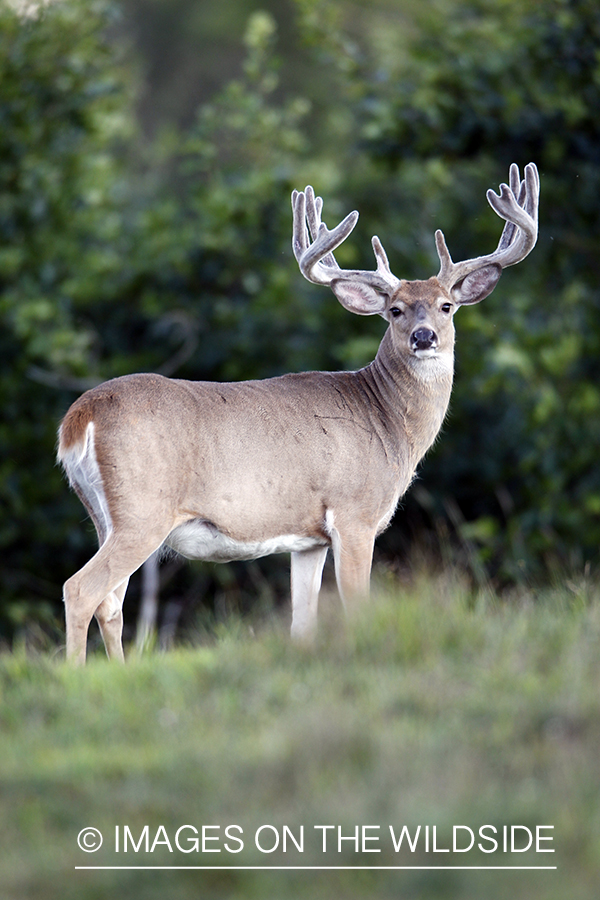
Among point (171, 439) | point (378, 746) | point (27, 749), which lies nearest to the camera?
point (378, 746)

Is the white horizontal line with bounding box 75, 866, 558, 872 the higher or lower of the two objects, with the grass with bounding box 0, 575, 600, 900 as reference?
lower

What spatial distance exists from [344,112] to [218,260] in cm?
460

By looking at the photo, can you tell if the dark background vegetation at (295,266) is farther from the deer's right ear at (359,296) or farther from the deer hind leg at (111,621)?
the deer hind leg at (111,621)

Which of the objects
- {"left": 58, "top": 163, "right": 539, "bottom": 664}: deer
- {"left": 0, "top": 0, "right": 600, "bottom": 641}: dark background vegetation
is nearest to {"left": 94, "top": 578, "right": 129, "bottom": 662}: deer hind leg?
{"left": 58, "top": 163, "right": 539, "bottom": 664}: deer

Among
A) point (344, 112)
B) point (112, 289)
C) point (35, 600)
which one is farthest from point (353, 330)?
point (344, 112)

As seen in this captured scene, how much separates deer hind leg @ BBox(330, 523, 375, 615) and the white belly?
184 millimetres

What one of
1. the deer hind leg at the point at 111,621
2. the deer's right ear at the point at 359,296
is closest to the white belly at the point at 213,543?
the deer hind leg at the point at 111,621

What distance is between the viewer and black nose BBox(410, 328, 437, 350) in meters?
6.07

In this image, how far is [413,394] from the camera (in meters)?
6.50

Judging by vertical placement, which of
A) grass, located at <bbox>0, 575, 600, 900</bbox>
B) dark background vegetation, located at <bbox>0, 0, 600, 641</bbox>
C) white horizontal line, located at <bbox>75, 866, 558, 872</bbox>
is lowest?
white horizontal line, located at <bbox>75, 866, 558, 872</bbox>

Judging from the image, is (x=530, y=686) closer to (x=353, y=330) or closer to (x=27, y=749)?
(x=27, y=749)

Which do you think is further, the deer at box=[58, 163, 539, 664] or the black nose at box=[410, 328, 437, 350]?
the black nose at box=[410, 328, 437, 350]

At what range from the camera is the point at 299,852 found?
3137 mm

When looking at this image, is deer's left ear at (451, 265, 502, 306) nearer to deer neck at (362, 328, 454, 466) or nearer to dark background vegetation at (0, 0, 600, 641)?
deer neck at (362, 328, 454, 466)
